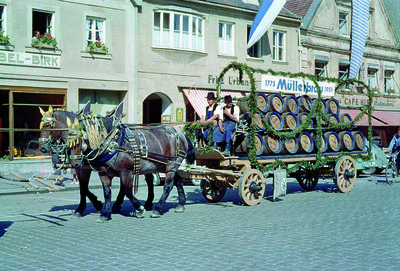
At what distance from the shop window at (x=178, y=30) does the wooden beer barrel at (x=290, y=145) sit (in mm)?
12492

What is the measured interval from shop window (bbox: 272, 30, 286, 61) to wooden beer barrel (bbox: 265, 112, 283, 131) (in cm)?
1671

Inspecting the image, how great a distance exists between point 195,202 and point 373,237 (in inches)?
212

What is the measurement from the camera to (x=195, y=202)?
12773 millimetres

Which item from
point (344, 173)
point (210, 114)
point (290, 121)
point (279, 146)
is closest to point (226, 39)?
point (344, 173)

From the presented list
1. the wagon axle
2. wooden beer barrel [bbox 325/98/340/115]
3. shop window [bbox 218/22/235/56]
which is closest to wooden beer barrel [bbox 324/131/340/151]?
wooden beer barrel [bbox 325/98/340/115]

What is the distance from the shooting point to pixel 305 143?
1366 centimetres

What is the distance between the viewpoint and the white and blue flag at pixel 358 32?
30.3 meters

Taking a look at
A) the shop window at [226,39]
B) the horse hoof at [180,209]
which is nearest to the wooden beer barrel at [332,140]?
the horse hoof at [180,209]

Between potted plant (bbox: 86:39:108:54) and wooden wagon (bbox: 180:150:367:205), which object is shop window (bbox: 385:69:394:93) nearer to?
potted plant (bbox: 86:39:108:54)

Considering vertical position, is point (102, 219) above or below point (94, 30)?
below

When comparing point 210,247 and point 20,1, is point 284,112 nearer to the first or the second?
point 210,247

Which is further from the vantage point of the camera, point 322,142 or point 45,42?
point 45,42

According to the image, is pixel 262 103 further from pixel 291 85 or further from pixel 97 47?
pixel 97 47

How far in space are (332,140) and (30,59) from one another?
12.4 meters
